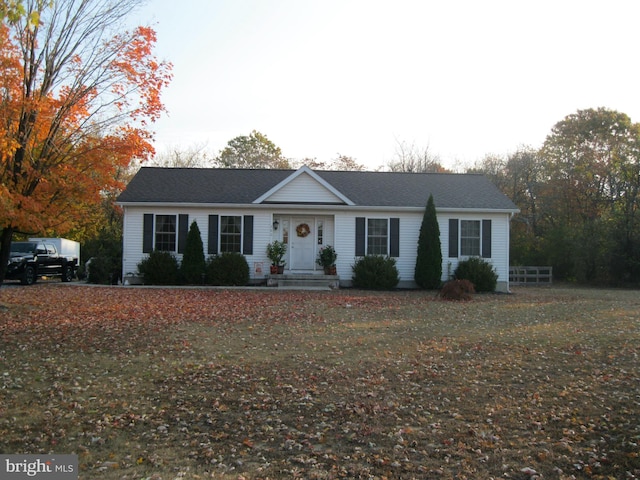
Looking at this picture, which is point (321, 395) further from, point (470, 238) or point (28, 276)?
point (28, 276)

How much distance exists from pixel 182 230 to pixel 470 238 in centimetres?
1060

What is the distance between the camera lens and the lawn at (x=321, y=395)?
5.00 metres

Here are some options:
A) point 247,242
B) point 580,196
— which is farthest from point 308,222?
point 580,196

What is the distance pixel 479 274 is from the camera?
2088cm

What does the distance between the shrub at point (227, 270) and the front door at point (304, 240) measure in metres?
2.20

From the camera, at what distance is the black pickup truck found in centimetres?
2097

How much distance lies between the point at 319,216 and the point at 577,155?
70.0ft

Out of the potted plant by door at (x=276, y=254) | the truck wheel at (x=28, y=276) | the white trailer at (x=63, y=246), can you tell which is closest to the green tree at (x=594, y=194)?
the potted plant by door at (x=276, y=254)

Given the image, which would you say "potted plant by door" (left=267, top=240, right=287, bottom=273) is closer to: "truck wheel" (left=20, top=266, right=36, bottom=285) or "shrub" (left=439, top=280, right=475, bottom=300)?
"shrub" (left=439, top=280, right=475, bottom=300)

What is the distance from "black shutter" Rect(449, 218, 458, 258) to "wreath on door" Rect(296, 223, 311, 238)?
206 inches

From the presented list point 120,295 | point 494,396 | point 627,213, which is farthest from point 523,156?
point 494,396

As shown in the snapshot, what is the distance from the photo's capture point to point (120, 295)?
17.0 meters

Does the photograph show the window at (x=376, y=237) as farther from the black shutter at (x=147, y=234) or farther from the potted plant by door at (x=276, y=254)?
the black shutter at (x=147, y=234)

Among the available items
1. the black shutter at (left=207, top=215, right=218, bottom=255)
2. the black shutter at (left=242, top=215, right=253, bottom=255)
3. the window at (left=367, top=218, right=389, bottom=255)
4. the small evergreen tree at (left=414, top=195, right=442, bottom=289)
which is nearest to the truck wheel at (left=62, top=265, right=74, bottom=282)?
the black shutter at (left=207, top=215, right=218, bottom=255)
